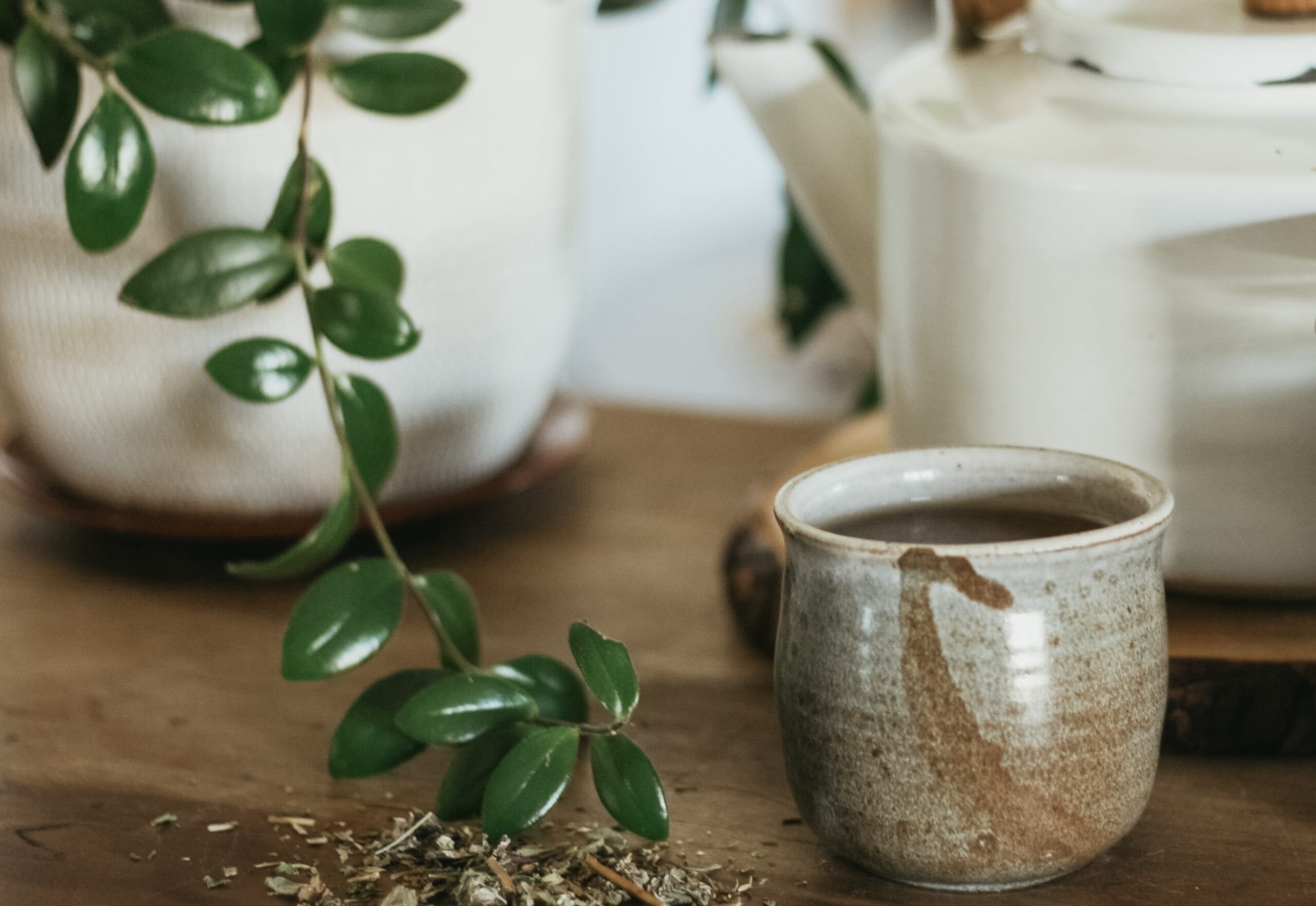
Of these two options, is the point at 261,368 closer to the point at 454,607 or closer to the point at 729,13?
the point at 454,607

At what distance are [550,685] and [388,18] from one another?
0.70 ft

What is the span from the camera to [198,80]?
390 millimetres

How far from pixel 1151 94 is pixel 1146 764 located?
0.63 feet

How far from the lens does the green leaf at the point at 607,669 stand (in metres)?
0.34

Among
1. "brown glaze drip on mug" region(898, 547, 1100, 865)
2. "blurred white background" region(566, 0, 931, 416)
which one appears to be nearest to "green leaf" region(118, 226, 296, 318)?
"brown glaze drip on mug" region(898, 547, 1100, 865)

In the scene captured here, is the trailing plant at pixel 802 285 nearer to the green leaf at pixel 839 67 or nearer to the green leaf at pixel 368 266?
the green leaf at pixel 839 67

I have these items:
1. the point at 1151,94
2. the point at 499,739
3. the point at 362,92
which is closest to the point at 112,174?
the point at 362,92

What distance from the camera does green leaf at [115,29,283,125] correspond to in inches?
15.3

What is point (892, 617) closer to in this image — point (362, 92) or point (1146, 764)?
point (1146, 764)

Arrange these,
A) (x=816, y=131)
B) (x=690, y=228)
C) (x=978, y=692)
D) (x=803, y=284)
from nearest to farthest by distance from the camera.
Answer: (x=978, y=692) → (x=816, y=131) → (x=803, y=284) → (x=690, y=228)

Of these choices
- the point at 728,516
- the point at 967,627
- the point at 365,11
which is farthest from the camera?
the point at 728,516

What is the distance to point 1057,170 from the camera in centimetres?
39

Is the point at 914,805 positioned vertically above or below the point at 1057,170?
below

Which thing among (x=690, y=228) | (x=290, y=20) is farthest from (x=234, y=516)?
(x=690, y=228)
